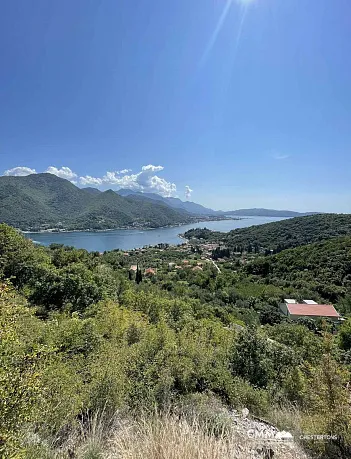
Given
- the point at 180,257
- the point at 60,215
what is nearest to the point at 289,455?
the point at 180,257

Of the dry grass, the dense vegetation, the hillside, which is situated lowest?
the hillside

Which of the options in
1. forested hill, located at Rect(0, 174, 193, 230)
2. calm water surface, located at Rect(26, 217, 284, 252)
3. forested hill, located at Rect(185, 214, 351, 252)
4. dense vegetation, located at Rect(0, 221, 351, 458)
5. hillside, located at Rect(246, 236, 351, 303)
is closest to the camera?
dense vegetation, located at Rect(0, 221, 351, 458)

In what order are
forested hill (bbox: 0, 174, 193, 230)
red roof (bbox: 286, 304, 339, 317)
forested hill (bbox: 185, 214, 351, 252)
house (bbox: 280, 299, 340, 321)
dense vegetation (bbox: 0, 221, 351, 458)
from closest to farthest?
1. dense vegetation (bbox: 0, 221, 351, 458)
2. house (bbox: 280, 299, 340, 321)
3. red roof (bbox: 286, 304, 339, 317)
4. forested hill (bbox: 185, 214, 351, 252)
5. forested hill (bbox: 0, 174, 193, 230)

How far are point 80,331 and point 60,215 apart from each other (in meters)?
143

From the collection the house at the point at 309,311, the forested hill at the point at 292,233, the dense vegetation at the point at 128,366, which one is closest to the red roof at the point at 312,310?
the house at the point at 309,311

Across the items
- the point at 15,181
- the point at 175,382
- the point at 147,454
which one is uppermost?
the point at 15,181

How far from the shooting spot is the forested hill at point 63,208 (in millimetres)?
113838

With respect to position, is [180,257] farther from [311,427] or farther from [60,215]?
[60,215]

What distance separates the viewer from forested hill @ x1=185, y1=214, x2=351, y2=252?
207 ft

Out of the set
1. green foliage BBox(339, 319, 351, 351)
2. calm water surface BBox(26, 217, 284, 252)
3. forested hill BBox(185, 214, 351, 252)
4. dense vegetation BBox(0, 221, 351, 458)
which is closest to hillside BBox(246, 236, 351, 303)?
green foliage BBox(339, 319, 351, 351)

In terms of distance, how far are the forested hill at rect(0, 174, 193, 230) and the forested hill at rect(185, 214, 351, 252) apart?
70458 millimetres

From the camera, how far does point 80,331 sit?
7.79 m

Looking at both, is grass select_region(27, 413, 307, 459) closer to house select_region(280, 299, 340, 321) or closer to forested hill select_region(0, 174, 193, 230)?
house select_region(280, 299, 340, 321)

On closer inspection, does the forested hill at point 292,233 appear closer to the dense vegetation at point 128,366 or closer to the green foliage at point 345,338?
the green foliage at point 345,338
